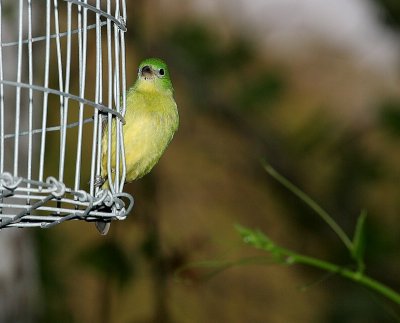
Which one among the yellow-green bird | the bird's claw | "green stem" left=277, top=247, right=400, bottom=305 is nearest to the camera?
"green stem" left=277, top=247, right=400, bottom=305

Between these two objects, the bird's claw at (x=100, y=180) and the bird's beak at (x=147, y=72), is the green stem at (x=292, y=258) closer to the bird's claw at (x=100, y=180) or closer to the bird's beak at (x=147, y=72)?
the bird's claw at (x=100, y=180)

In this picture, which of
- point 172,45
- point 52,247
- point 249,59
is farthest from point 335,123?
point 52,247

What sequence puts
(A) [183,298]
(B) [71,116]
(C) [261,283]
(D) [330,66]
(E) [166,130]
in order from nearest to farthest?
(E) [166,130], (A) [183,298], (B) [71,116], (C) [261,283], (D) [330,66]

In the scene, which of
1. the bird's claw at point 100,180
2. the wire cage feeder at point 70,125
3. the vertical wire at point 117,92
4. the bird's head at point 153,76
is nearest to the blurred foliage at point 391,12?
the bird's head at point 153,76

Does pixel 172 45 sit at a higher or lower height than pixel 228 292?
higher

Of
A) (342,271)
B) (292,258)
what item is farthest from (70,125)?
(342,271)

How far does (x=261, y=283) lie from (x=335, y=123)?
5231 mm

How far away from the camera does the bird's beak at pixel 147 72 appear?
4.63 m

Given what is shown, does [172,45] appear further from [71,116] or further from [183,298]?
[71,116]

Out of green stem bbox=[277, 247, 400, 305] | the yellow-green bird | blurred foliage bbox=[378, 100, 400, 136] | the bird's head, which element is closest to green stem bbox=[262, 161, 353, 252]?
green stem bbox=[277, 247, 400, 305]

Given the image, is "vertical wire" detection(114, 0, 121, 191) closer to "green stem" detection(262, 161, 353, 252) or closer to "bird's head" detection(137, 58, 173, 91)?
"green stem" detection(262, 161, 353, 252)

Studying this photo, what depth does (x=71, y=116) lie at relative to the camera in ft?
38.8

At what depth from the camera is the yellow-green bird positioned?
13.9 feet

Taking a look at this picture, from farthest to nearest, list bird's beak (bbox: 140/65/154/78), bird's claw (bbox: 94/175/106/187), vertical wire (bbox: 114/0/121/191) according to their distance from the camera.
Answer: bird's beak (bbox: 140/65/154/78) → bird's claw (bbox: 94/175/106/187) → vertical wire (bbox: 114/0/121/191)
